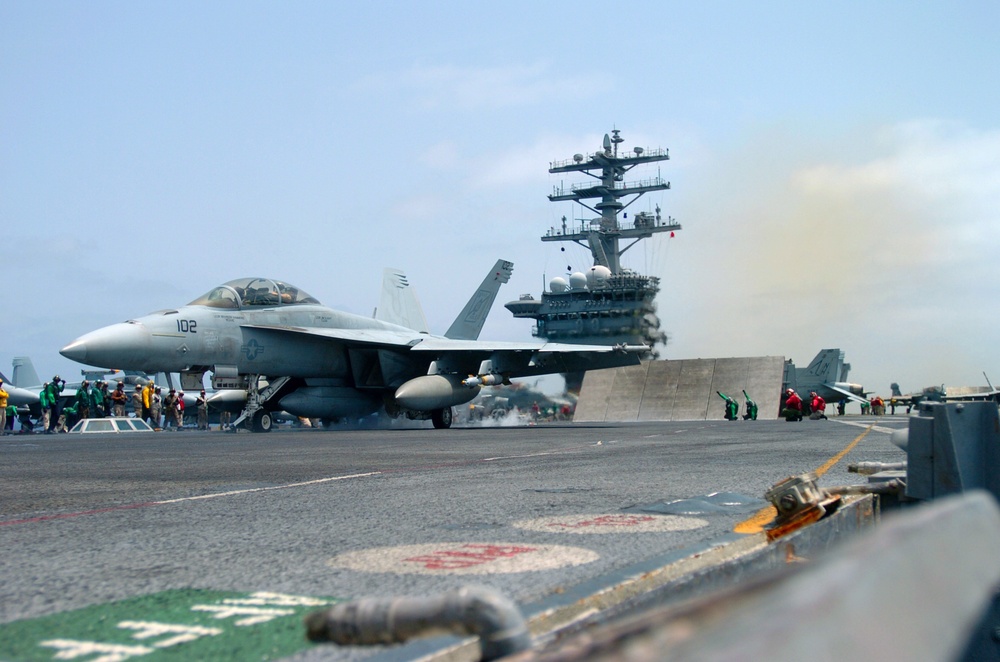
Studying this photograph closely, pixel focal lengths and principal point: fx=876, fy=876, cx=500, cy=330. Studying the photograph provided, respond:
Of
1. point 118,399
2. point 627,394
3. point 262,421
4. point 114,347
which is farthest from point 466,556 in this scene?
point 627,394

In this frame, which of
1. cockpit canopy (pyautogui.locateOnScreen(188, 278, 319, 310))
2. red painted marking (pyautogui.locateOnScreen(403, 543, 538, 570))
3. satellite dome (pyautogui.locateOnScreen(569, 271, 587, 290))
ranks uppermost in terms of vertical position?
satellite dome (pyautogui.locateOnScreen(569, 271, 587, 290))

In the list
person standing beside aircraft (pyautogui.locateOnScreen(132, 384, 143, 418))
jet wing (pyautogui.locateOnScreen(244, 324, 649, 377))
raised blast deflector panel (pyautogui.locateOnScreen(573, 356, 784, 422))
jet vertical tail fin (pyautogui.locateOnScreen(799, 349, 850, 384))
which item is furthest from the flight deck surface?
jet vertical tail fin (pyautogui.locateOnScreen(799, 349, 850, 384))

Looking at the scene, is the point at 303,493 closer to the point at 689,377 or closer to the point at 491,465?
the point at 491,465

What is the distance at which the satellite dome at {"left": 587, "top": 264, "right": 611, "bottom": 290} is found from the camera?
54.0 m

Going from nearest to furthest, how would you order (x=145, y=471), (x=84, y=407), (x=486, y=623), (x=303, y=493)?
(x=486, y=623) < (x=303, y=493) < (x=145, y=471) < (x=84, y=407)

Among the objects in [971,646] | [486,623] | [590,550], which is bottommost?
[971,646]

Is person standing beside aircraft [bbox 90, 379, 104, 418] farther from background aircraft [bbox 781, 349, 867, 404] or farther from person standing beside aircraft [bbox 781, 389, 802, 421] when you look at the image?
background aircraft [bbox 781, 349, 867, 404]

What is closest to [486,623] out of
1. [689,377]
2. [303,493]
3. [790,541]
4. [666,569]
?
[666,569]

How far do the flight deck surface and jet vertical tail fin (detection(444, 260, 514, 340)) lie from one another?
20.2 metres

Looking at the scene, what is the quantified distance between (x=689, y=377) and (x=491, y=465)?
36238 millimetres

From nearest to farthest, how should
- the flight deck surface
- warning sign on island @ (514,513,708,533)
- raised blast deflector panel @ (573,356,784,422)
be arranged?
1. the flight deck surface
2. warning sign on island @ (514,513,708,533)
3. raised blast deflector panel @ (573,356,784,422)

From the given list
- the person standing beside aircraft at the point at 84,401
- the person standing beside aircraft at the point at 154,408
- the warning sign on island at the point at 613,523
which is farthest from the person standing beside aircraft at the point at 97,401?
the warning sign on island at the point at 613,523

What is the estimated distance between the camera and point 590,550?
3.17 metres

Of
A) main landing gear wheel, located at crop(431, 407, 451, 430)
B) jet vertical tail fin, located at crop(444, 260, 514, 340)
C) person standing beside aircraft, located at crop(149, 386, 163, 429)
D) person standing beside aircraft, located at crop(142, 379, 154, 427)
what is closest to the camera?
main landing gear wheel, located at crop(431, 407, 451, 430)
